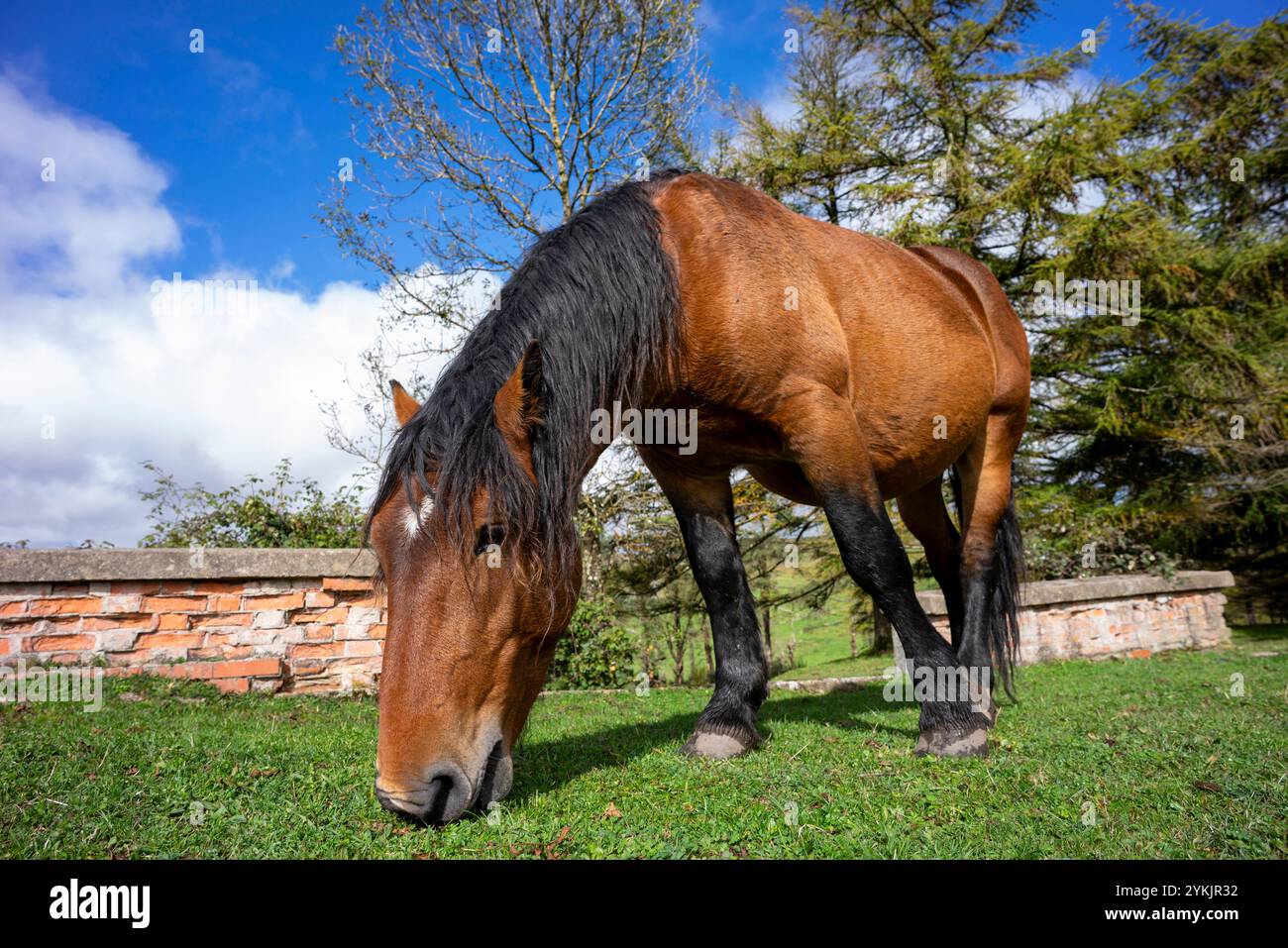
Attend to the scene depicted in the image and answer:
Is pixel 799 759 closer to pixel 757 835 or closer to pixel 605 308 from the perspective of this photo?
pixel 757 835

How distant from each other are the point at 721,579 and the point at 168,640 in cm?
474

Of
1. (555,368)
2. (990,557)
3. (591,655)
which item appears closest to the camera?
(555,368)

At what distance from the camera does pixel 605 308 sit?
2.61m

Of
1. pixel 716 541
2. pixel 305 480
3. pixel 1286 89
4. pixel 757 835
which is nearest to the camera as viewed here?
pixel 757 835

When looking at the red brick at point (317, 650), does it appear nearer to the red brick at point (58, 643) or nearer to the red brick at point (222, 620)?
the red brick at point (222, 620)

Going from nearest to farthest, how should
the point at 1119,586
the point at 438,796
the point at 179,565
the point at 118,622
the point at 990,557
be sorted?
the point at 438,796 < the point at 990,557 < the point at 118,622 < the point at 179,565 < the point at 1119,586

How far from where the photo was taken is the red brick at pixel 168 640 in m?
5.55

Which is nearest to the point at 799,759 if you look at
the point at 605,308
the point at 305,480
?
the point at 605,308

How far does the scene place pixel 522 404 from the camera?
222cm

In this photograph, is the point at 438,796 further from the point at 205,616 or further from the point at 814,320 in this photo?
the point at 205,616

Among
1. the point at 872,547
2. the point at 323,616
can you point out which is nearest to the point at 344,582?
the point at 323,616

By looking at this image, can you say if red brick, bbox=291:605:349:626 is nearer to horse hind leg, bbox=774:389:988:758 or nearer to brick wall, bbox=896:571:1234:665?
horse hind leg, bbox=774:389:988:758
